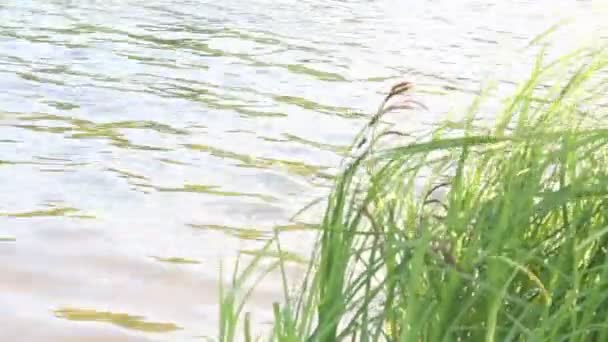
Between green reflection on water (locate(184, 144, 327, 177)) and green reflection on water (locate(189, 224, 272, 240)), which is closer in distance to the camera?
green reflection on water (locate(189, 224, 272, 240))

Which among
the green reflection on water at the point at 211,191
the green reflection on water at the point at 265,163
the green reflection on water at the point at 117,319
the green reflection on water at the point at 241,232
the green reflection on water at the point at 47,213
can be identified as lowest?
the green reflection on water at the point at 117,319

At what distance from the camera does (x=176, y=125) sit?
24.8 feet

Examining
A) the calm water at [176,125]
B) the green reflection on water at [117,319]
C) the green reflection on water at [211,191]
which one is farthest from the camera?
the green reflection on water at [211,191]

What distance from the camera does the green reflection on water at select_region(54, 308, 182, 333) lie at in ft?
14.1

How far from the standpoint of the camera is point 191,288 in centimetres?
473

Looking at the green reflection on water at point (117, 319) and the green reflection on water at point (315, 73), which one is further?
the green reflection on water at point (315, 73)

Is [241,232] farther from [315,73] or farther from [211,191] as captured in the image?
[315,73]

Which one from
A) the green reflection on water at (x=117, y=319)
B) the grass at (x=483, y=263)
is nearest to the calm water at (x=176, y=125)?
the green reflection on water at (x=117, y=319)

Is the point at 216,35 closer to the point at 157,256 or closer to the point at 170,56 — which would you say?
the point at 170,56

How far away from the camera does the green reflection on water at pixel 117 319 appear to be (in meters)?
4.29

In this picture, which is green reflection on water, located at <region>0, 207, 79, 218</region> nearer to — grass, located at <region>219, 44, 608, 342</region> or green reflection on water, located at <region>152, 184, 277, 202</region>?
green reflection on water, located at <region>152, 184, 277, 202</region>

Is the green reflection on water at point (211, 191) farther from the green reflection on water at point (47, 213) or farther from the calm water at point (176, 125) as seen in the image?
the green reflection on water at point (47, 213)

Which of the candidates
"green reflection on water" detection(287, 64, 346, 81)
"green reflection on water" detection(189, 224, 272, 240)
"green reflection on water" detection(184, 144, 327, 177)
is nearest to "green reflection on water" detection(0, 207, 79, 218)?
"green reflection on water" detection(189, 224, 272, 240)

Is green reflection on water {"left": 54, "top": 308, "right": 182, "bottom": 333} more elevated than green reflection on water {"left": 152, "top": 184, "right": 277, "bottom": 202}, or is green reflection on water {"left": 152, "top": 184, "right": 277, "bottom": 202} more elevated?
green reflection on water {"left": 152, "top": 184, "right": 277, "bottom": 202}
